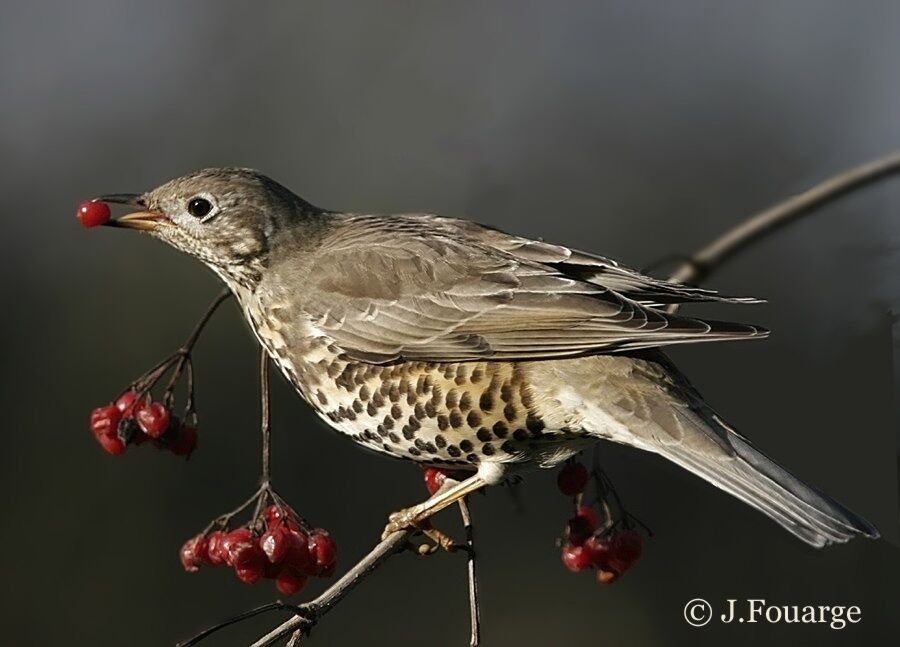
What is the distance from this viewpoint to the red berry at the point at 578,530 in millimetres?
2605

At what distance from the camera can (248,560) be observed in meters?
2.36

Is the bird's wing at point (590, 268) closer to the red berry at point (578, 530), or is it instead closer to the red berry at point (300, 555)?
the red berry at point (578, 530)

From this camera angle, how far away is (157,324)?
609cm

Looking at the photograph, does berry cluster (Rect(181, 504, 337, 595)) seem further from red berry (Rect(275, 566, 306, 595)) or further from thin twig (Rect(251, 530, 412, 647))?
thin twig (Rect(251, 530, 412, 647))

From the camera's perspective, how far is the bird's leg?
2.48m

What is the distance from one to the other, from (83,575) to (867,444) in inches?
142

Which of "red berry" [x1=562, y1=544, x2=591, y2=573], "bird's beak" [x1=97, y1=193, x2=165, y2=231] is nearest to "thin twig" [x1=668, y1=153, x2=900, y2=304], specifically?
"red berry" [x1=562, y1=544, x2=591, y2=573]

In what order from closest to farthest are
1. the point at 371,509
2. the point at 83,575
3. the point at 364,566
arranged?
the point at 364,566, the point at 371,509, the point at 83,575

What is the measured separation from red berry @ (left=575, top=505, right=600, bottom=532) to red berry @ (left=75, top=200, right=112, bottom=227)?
122 centimetres

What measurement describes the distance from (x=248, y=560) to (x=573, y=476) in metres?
0.75

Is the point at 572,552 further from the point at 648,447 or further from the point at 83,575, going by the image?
the point at 83,575

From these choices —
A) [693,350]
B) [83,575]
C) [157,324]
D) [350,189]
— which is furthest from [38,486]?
[693,350]

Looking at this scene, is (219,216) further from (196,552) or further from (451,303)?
(196,552)

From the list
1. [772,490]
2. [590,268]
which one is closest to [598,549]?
[772,490]
